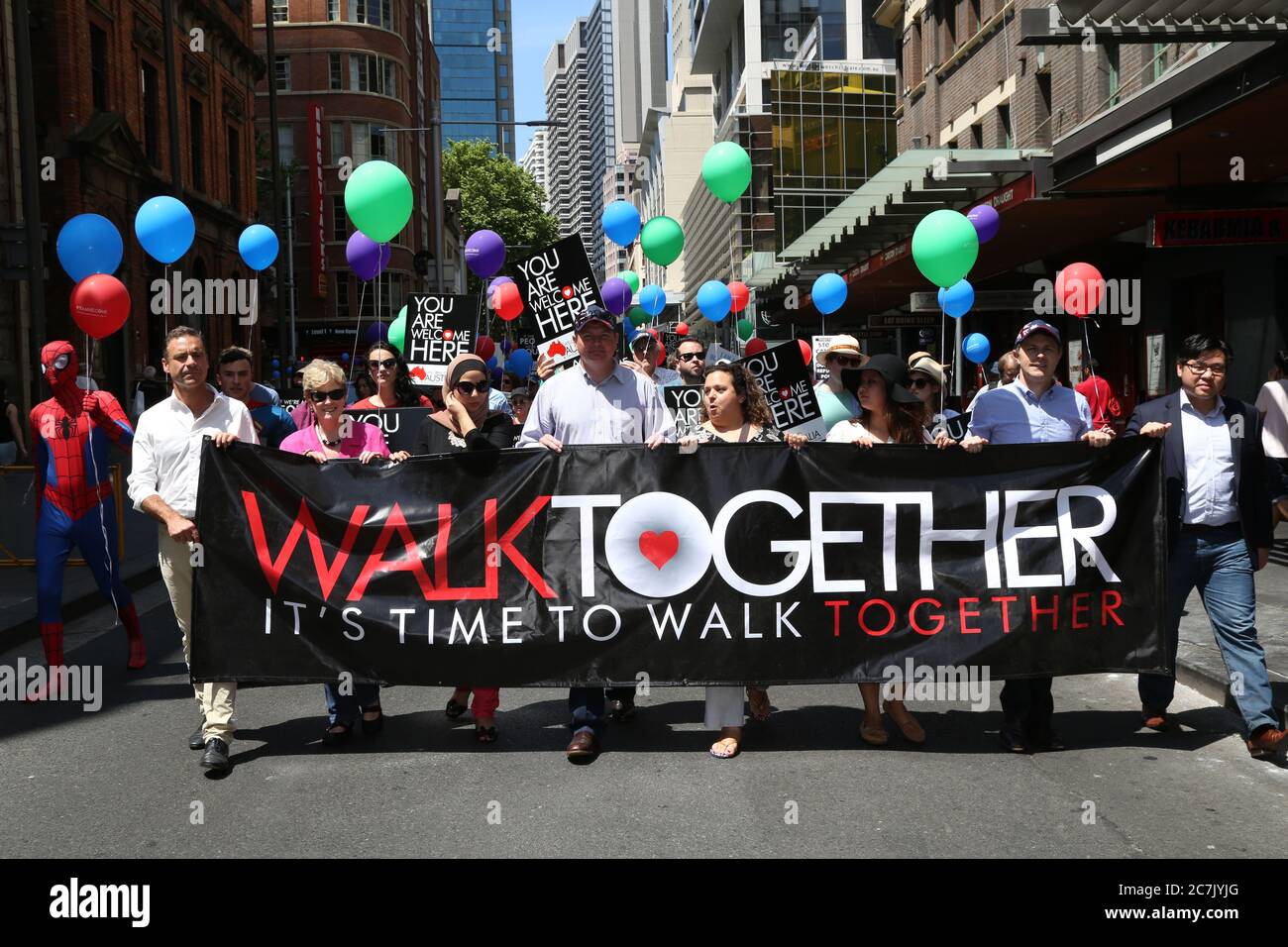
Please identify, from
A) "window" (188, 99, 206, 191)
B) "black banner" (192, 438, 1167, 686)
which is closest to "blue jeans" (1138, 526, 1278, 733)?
"black banner" (192, 438, 1167, 686)

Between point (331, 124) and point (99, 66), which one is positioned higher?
point (331, 124)

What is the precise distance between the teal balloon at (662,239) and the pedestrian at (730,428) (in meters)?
9.57

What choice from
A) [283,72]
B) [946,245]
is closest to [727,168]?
[946,245]

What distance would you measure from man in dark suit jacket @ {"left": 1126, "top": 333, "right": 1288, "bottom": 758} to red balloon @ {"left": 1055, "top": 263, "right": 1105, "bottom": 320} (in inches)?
323

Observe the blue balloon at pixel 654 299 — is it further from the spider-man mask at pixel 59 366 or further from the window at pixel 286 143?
the window at pixel 286 143

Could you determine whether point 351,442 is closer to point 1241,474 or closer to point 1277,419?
point 1241,474

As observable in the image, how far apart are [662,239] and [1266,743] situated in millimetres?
11017

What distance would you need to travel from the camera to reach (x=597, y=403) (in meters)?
6.39

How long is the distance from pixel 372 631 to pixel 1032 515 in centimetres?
313

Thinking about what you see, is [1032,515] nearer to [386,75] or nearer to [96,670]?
[96,670]

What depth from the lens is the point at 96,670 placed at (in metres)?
7.96

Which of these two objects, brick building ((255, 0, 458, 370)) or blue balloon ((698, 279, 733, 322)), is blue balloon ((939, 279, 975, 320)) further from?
brick building ((255, 0, 458, 370))

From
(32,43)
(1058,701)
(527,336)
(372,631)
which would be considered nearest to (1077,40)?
(1058,701)

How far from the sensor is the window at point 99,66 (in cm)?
2898
